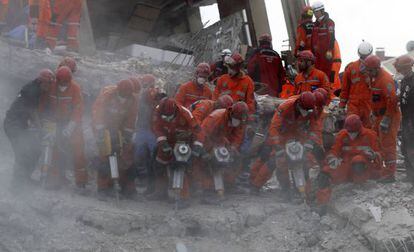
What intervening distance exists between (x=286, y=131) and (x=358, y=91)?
1.39m

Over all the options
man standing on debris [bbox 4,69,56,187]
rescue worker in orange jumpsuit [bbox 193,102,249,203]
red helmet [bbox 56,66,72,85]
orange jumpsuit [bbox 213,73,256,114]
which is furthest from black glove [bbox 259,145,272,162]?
man standing on debris [bbox 4,69,56,187]

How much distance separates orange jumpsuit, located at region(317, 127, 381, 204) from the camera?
31.5ft

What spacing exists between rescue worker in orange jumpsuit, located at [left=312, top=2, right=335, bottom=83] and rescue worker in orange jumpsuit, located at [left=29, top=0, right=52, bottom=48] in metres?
4.68

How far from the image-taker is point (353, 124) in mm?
9516

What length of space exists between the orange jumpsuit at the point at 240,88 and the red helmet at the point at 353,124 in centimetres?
167

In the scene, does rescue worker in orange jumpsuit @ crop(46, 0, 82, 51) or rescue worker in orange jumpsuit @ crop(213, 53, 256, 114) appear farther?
rescue worker in orange jumpsuit @ crop(46, 0, 82, 51)

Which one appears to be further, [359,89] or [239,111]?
[359,89]

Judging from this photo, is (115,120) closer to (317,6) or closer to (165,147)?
(165,147)

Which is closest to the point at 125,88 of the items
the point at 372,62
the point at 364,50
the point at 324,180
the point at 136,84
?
the point at 136,84

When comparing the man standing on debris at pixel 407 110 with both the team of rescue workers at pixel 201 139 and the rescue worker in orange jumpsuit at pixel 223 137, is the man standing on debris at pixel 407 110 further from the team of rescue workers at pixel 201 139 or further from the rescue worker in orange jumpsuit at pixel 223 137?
the rescue worker in orange jumpsuit at pixel 223 137

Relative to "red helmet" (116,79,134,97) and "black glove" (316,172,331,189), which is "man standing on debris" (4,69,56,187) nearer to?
"red helmet" (116,79,134,97)

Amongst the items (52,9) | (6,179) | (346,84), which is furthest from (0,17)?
(346,84)

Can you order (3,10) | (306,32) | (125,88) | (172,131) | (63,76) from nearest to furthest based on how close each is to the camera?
(63,76) < (125,88) < (172,131) < (306,32) < (3,10)

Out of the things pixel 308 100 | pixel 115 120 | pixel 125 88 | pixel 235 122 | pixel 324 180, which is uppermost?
pixel 125 88
